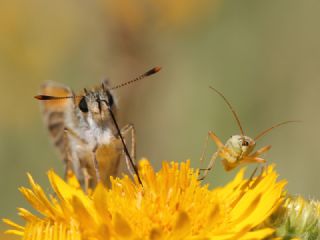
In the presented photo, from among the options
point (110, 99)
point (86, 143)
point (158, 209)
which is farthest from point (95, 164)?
point (158, 209)

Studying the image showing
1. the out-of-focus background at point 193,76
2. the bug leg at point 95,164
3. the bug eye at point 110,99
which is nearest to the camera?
the bug leg at point 95,164

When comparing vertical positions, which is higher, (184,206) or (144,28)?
(144,28)

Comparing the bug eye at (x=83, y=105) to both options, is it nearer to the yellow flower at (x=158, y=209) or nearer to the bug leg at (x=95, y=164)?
the bug leg at (x=95, y=164)

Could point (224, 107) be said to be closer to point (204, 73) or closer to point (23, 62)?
point (204, 73)

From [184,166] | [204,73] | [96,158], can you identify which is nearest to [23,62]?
[204,73]

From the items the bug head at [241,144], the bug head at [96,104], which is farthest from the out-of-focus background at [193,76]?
the bug head at [241,144]
